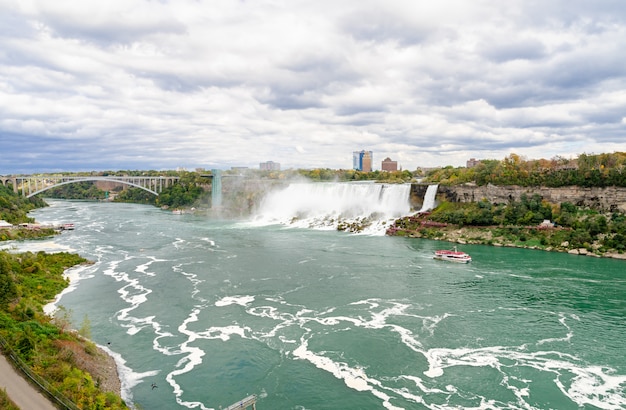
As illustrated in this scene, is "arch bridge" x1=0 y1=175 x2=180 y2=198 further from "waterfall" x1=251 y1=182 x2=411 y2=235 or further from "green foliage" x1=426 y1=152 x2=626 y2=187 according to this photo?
"green foliage" x1=426 y1=152 x2=626 y2=187

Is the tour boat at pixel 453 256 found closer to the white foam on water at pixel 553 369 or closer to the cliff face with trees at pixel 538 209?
the cliff face with trees at pixel 538 209

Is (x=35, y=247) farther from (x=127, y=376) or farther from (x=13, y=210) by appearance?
(x=127, y=376)

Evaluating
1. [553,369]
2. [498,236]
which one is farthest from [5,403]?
[498,236]

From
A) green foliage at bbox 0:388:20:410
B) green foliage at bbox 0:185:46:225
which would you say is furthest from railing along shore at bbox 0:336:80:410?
green foliage at bbox 0:185:46:225

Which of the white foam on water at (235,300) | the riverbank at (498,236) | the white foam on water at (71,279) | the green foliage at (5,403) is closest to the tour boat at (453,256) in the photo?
the riverbank at (498,236)

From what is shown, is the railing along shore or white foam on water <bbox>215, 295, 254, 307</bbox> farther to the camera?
white foam on water <bbox>215, 295, 254, 307</bbox>
